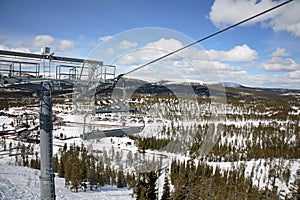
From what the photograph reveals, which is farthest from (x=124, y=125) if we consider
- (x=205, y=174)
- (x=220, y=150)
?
(x=220, y=150)

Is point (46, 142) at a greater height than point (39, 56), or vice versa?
point (39, 56)

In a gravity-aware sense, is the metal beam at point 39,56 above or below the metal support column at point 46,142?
above

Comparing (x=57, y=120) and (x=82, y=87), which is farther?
(x=57, y=120)

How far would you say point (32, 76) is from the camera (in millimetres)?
2328

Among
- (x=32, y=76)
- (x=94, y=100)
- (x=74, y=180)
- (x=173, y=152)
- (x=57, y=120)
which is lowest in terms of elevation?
(x=74, y=180)

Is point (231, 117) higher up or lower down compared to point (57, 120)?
lower down

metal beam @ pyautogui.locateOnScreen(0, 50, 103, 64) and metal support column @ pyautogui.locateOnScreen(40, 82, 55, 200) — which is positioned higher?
metal beam @ pyautogui.locateOnScreen(0, 50, 103, 64)

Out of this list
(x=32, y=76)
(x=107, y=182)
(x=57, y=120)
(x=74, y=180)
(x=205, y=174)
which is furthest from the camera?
(x=205, y=174)

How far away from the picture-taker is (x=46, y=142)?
233 cm

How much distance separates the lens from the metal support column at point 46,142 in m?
2.27

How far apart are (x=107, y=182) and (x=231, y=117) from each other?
45618mm

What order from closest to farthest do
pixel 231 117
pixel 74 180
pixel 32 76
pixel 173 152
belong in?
1. pixel 32 76
2. pixel 173 152
3. pixel 74 180
4. pixel 231 117

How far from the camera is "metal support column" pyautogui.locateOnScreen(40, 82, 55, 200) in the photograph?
227 cm

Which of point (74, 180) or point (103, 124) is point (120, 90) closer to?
point (103, 124)
